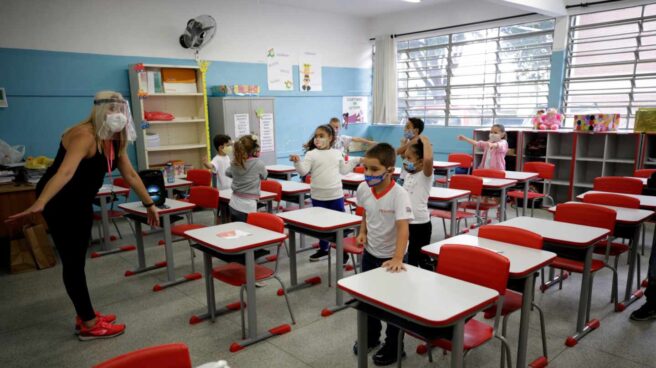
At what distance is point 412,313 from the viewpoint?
1736mm

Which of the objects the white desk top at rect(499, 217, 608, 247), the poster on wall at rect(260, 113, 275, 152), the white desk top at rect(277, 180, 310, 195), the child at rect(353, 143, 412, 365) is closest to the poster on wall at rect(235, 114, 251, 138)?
the poster on wall at rect(260, 113, 275, 152)

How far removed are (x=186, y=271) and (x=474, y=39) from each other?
6.61 meters

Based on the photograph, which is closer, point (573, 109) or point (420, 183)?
point (420, 183)

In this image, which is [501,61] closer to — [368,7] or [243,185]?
[368,7]

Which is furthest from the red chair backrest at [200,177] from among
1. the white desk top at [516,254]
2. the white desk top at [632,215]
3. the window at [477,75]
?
the window at [477,75]

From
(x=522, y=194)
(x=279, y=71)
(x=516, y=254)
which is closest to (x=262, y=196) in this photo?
(x=516, y=254)

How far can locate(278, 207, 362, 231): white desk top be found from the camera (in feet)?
10.6

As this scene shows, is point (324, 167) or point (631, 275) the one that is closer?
point (631, 275)

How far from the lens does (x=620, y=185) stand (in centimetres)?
443

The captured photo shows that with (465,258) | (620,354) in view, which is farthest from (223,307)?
(620,354)

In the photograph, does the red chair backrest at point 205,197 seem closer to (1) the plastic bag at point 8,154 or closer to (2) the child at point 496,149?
(1) the plastic bag at point 8,154

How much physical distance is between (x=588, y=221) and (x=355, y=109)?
6723mm

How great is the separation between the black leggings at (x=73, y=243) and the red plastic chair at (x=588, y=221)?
3.13m

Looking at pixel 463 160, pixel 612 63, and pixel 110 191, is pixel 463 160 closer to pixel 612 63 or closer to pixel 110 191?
pixel 612 63
